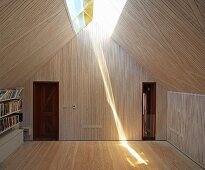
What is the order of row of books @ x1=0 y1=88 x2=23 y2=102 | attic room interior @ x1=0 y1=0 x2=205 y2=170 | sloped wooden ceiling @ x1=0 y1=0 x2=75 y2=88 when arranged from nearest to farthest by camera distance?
sloped wooden ceiling @ x1=0 y1=0 x2=75 y2=88 < attic room interior @ x1=0 y1=0 x2=205 y2=170 < row of books @ x1=0 y1=88 x2=23 y2=102

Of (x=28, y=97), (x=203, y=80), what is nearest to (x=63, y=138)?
(x=28, y=97)

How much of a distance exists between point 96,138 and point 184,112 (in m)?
2.95

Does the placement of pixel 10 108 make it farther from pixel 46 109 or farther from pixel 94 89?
pixel 94 89

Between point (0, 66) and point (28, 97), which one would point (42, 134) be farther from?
point (0, 66)

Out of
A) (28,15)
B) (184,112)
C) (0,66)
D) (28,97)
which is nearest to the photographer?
(28,15)

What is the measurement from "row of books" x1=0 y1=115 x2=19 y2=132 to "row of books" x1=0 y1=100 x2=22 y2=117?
6.7 inches

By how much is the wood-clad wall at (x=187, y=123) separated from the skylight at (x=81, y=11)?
335 centimetres

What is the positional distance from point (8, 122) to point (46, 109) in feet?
5.93

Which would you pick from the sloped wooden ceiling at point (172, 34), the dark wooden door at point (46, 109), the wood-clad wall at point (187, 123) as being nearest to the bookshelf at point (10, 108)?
the dark wooden door at point (46, 109)

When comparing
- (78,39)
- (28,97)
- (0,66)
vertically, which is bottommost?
(28,97)

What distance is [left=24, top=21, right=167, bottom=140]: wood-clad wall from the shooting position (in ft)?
27.9

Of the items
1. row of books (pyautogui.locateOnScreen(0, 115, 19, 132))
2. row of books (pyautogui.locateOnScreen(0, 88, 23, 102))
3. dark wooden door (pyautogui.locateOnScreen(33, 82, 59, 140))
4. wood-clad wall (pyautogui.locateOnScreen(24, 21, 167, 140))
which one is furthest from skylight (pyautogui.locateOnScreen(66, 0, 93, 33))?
row of books (pyautogui.locateOnScreen(0, 115, 19, 132))

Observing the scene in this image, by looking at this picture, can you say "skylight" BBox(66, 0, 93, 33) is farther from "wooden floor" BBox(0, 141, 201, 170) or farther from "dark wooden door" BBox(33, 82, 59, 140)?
"wooden floor" BBox(0, 141, 201, 170)

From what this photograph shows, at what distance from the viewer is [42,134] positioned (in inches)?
341
